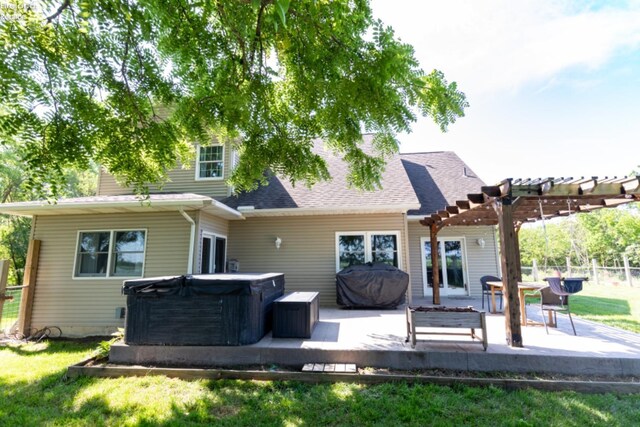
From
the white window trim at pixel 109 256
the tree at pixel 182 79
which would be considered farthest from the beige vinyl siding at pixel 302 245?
the tree at pixel 182 79

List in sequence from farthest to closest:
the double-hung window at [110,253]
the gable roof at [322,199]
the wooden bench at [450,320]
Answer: the double-hung window at [110,253] → the gable roof at [322,199] → the wooden bench at [450,320]

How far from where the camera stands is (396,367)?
436cm

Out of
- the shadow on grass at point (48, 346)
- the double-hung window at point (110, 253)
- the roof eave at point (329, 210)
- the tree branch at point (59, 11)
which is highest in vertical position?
the tree branch at point (59, 11)

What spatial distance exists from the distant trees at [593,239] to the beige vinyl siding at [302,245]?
19.8 meters

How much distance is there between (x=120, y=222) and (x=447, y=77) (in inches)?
309

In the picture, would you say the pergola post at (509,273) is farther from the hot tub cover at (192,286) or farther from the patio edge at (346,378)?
the hot tub cover at (192,286)

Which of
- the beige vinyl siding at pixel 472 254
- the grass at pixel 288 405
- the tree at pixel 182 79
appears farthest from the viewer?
the beige vinyl siding at pixel 472 254

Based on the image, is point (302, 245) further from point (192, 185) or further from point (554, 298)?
point (554, 298)

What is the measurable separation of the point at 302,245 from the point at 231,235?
7.48ft

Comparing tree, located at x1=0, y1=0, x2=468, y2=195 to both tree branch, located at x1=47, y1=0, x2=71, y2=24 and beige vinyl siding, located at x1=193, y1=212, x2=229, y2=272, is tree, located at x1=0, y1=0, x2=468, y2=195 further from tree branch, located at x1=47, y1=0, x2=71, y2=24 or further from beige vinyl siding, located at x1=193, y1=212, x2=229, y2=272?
beige vinyl siding, located at x1=193, y1=212, x2=229, y2=272

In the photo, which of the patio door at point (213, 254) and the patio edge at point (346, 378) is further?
the patio door at point (213, 254)

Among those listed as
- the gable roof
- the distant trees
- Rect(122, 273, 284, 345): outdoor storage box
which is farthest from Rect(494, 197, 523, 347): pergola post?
the distant trees

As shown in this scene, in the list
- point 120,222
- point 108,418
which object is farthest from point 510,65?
point 120,222

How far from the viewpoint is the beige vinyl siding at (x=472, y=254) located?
9844 millimetres
